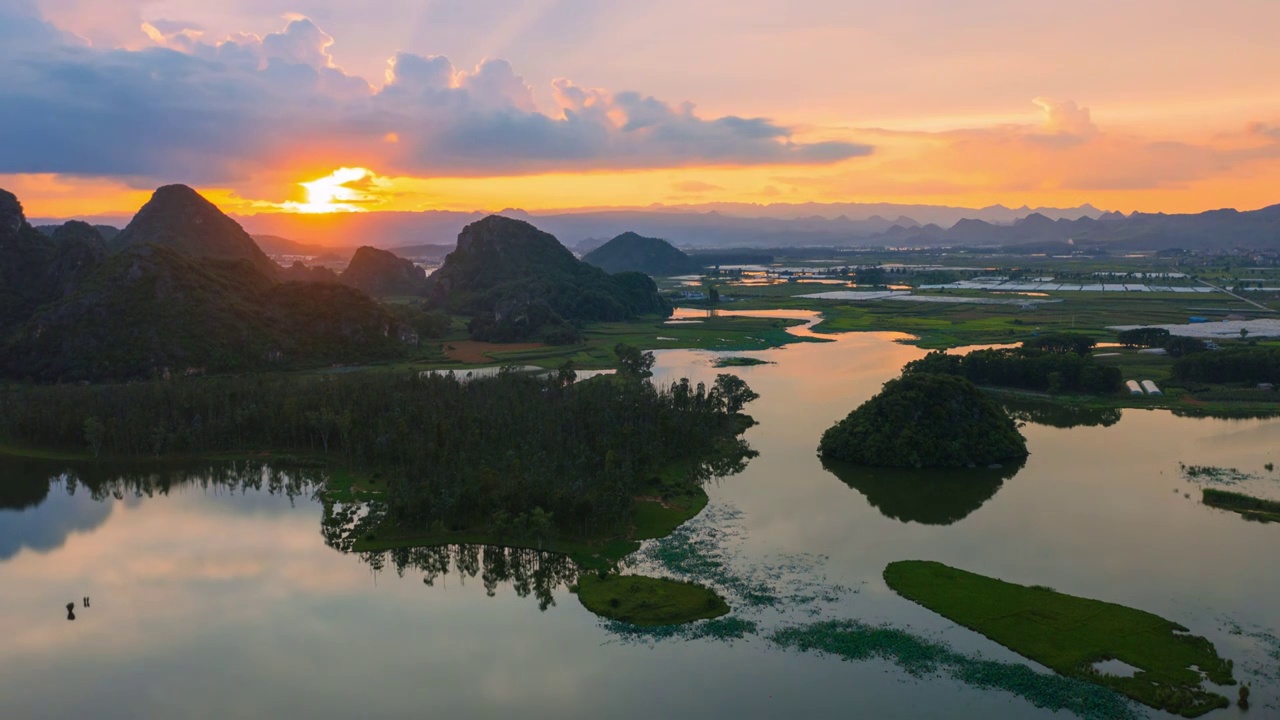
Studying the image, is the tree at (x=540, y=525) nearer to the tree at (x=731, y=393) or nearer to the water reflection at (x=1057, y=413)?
the tree at (x=731, y=393)

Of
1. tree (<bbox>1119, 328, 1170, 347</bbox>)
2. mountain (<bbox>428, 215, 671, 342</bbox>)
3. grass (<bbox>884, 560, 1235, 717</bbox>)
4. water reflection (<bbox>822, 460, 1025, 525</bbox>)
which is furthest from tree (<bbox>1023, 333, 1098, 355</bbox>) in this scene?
grass (<bbox>884, 560, 1235, 717</bbox>)

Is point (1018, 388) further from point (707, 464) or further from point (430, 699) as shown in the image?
point (430, 699)

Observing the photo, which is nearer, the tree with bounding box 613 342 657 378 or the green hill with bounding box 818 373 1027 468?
the green hill with bounding box 818 373 1027 468

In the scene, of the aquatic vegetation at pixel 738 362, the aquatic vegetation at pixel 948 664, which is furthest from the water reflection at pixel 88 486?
the aquatic vegetation at pixel 738 362

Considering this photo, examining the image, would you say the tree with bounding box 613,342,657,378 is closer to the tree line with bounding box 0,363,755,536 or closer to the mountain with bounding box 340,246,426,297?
the tree line with bounding box 0,363,755,536

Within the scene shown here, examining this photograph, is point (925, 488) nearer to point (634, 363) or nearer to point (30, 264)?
point (634, 363)

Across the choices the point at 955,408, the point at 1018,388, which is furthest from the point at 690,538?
the point at 1018,388
